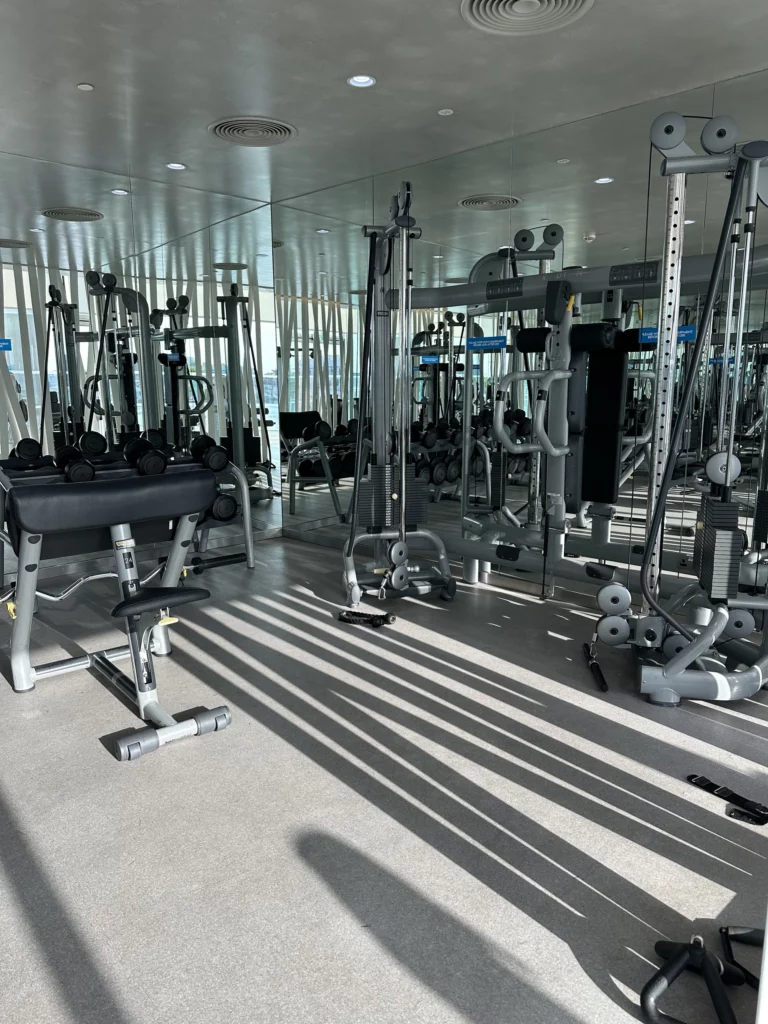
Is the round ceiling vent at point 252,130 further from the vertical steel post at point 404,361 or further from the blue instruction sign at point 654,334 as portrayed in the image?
the blue instruction sign at point 654,334

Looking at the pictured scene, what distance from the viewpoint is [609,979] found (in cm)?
159

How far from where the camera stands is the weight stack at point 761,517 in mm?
3418

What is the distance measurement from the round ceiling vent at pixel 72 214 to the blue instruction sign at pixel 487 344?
8.64 feet

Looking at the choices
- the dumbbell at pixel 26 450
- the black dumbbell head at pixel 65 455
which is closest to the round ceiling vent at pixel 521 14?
the black dumbbell head at pixel 65 455

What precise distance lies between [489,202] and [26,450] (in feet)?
11.0

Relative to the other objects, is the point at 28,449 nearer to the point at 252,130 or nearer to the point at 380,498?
the point at 380,498

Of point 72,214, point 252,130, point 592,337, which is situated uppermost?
point 252,130

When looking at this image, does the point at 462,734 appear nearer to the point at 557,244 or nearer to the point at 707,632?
the point at 707,632

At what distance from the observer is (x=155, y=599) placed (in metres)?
2.59

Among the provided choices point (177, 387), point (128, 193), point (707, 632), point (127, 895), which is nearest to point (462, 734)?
point (707, 632)

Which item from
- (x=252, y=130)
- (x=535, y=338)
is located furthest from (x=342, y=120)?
(x=535, y=338)

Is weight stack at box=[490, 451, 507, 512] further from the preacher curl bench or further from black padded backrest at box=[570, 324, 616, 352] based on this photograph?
the preacher curl bench

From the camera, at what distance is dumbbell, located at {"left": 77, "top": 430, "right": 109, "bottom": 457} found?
482 cm

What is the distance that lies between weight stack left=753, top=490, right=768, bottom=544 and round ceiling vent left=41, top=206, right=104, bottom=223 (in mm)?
4405
